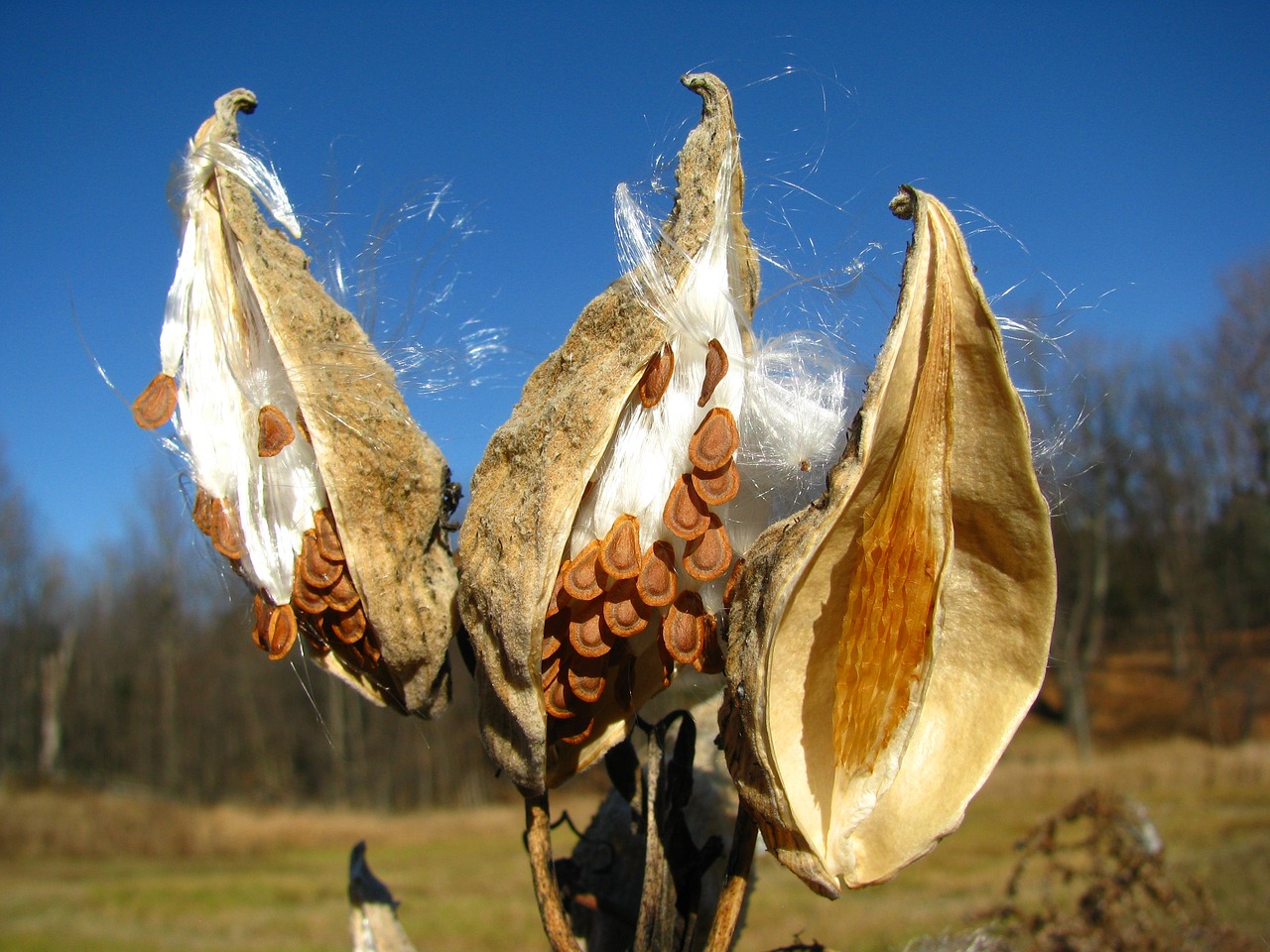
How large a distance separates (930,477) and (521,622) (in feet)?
1.43

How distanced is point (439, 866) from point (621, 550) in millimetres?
17228

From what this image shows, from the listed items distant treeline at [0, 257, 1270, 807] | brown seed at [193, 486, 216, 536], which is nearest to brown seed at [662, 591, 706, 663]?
brown seed at [193, 486, 216, 536]

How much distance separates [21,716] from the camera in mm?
30375

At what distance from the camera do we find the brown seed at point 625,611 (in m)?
0.96

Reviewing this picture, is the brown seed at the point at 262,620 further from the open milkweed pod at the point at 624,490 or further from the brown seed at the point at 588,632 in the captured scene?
the brown seed at the point at 588,632

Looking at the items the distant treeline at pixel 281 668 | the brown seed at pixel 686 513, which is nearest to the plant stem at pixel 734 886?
the brown seed at pixel 686 513

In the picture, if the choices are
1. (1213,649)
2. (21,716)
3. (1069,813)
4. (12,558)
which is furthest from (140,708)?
(1213,649)

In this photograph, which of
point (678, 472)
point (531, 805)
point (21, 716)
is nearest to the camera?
point (678, 472)

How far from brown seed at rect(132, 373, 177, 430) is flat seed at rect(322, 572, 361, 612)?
12.5 inches

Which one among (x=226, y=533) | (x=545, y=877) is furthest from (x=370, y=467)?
(x=545, y=877)

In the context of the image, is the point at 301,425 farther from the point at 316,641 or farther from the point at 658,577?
the point at 658,577

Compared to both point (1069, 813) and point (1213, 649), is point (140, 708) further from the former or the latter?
point (1213, 649)

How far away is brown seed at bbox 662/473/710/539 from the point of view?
962 millimetres

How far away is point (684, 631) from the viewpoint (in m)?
0.97
